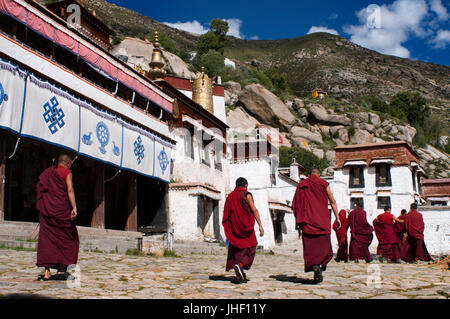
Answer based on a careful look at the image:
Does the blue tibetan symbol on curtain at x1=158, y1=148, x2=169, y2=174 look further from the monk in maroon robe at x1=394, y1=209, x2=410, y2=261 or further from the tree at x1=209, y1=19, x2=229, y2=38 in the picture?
the tree at x1=209, y1=19, x2=229, y2=38

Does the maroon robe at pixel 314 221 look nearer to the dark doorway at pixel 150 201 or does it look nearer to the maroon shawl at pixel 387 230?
the maroon shawl at pixel 387 230

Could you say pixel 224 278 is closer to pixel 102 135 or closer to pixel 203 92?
pixel 102 135

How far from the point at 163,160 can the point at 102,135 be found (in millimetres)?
4081

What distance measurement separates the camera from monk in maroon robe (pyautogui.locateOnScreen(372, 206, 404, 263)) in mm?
12200

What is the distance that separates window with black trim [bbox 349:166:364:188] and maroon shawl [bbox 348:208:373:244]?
17.0 meters

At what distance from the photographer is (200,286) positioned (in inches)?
215

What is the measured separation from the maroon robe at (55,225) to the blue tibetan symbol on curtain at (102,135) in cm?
849

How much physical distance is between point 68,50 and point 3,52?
2.68 metres

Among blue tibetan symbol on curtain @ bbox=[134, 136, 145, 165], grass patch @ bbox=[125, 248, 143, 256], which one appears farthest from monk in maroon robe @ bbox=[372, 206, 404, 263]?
blue tibetan symbol on curtain @ bbox=[134, 136, 145, 165]

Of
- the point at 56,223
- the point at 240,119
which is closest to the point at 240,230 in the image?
the point at 56,223

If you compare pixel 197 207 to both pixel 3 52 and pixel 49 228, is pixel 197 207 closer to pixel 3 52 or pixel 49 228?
pixel 3 52

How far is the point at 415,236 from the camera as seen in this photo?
1187 cm

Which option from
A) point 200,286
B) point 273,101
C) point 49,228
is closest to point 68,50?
point 49,228

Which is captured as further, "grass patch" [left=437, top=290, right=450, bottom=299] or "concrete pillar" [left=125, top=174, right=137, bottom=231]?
"concrete pillar" [left=125, top=174, right=137, bottom=231]
